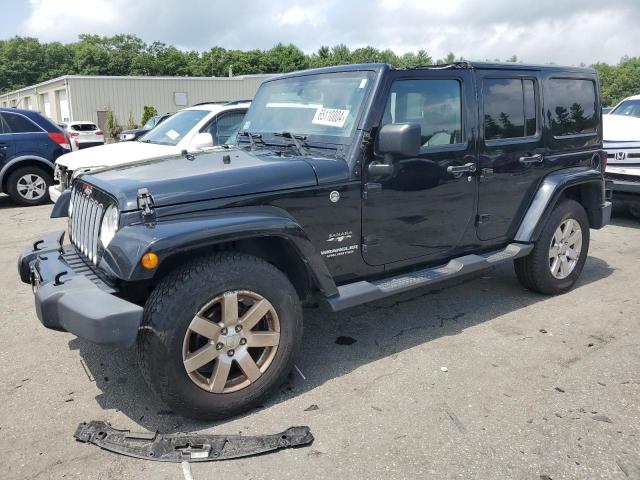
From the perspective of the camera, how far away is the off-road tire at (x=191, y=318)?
2764mm

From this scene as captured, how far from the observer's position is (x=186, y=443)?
2797 mm

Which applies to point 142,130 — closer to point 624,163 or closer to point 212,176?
point 624,163

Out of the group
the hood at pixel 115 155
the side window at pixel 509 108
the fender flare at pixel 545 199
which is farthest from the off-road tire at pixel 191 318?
the hood at pixel 115 155

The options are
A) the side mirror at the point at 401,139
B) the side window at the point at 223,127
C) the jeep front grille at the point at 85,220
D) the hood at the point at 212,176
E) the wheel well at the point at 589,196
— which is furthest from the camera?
the side window at the point at 223,127

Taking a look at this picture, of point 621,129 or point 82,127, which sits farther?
point 82,127

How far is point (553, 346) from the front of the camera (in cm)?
396

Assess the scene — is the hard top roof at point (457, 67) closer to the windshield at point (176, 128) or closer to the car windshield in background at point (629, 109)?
the windshield at point (176, 128)

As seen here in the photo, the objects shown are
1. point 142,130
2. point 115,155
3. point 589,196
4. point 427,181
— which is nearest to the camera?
point 427,181

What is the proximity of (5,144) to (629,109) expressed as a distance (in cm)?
1103

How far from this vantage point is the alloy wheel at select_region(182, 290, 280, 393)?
9.48 feet

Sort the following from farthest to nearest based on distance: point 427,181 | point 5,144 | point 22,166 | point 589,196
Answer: point 22,166, point 5,144, point 589,196, point 427,181

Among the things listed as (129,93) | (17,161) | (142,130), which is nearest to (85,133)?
(142,130)

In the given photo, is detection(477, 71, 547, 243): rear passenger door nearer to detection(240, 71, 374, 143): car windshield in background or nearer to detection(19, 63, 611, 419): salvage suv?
detection(19, 63, 611, 419): salvage suv

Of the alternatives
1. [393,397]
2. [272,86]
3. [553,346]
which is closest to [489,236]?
[553,346]
